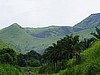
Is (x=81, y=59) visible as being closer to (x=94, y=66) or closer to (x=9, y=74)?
(x=9, y=74)

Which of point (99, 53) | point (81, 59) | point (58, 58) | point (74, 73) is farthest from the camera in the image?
point (58, 58)

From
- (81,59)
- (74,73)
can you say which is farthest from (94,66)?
(81,59)

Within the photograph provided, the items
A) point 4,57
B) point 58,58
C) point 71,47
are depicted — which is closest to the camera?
point 71,47

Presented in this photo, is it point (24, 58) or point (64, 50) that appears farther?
point (24, 58)

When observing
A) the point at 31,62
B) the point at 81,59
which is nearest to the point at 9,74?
the point at 81,59

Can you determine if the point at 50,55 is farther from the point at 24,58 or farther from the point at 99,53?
the point at 24,58

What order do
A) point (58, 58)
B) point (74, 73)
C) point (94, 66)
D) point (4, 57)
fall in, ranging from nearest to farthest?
point (94, 66)
point (74, 73)
point (58, 58)
point (4, 57)

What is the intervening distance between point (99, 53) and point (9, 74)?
773 inches

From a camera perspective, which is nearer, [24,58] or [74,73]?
[74,73]

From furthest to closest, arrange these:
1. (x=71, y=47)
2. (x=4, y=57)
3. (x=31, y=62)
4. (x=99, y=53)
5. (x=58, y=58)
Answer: (x=31, y=62) < (x=4, y=57) < (x=58, y=58) < (x=71, y=47) < (x=99, y=53)

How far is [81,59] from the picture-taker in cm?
6906

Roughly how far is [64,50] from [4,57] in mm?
24978

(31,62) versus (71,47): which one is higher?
(71,47)

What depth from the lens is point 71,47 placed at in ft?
287
